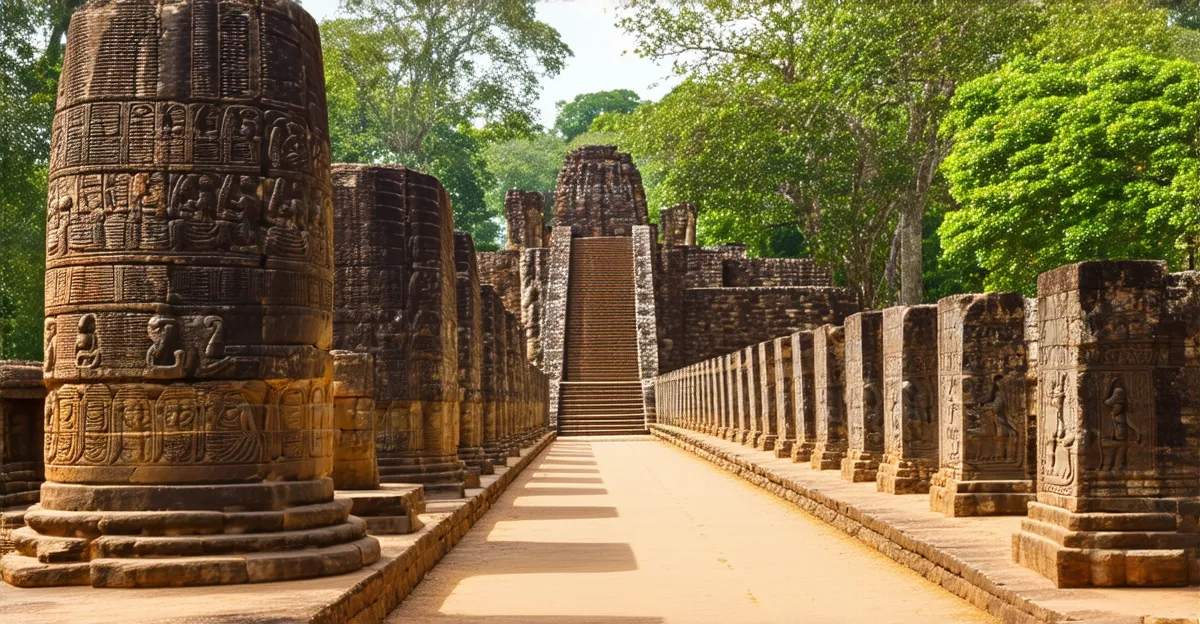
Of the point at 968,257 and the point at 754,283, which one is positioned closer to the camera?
the point at 968,257

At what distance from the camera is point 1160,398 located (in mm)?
6855

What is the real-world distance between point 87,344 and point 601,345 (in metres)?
33.1

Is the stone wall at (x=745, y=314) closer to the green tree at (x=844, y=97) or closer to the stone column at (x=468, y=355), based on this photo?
the green tree at (x=844, y=97)

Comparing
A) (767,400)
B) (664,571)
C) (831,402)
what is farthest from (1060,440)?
(767,400)

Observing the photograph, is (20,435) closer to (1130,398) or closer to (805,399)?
(1130,398)

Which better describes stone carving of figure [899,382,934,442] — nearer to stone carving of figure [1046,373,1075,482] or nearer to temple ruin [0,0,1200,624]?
temple ruin [0,0,1200,624]

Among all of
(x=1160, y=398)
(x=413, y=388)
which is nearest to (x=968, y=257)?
(x=413, y=388)

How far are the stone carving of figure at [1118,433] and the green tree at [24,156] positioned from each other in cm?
2376

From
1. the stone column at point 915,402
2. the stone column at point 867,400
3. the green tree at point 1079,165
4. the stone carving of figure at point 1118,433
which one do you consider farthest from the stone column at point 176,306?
the green tree at point 1079,165

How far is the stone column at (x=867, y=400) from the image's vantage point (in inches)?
512

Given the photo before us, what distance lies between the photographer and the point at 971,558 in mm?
7180

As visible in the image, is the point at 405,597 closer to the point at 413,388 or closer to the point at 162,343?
the point at 162,343

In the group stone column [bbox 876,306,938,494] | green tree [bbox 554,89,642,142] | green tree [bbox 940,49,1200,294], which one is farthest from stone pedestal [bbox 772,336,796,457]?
green tree [bbox 554,89,642,142]

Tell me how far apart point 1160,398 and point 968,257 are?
23000 mm
